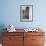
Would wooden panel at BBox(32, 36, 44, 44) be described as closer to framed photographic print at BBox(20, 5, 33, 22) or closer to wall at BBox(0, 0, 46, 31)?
wall at BBox(0, 0, 46, 31)

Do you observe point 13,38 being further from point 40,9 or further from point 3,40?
point 40,9

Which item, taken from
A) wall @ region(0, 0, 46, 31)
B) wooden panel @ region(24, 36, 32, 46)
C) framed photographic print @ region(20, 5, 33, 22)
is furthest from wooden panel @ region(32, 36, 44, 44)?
framed photographic print @ region(20, 5, 33, 22)

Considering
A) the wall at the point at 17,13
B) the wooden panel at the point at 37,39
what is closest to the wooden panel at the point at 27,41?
the wooden panel at the point at 37,39

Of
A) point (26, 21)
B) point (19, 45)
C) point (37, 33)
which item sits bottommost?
point (19, 45)

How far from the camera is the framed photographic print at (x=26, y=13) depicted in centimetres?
420

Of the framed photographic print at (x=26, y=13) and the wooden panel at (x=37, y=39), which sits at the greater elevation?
the framed photographic print at (x=26, y=13)

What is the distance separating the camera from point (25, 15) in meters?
4.23

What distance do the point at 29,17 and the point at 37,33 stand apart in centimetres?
73

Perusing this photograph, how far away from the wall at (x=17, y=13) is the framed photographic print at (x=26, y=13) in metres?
0.10

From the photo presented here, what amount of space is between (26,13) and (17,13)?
11.9 inches

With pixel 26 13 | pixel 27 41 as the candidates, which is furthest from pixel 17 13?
pixel 27 41

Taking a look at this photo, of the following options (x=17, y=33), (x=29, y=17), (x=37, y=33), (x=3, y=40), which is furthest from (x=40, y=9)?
(x=3, y=40)

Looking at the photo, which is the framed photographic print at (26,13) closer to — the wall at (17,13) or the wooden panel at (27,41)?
the wall at (17,13)

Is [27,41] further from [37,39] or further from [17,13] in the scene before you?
[17,13]
